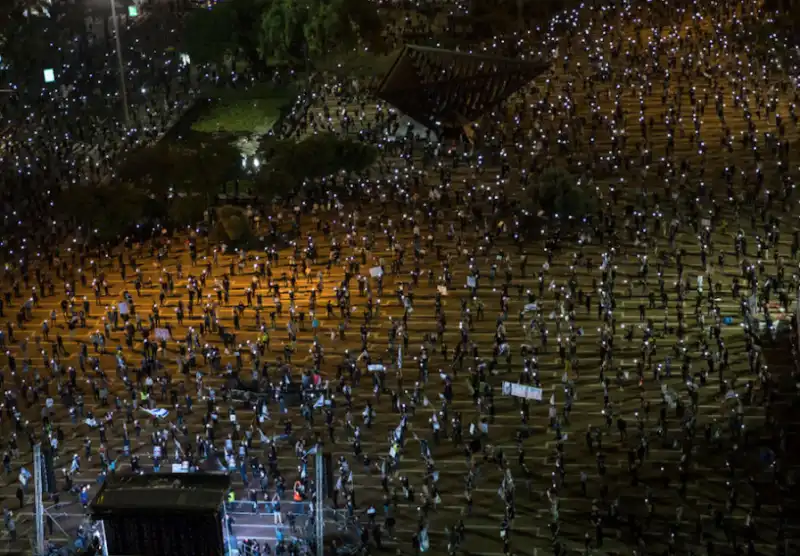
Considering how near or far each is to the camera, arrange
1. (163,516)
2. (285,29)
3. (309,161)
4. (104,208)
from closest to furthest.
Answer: (163,516)
(104,208)
(309,161)
(285,29)

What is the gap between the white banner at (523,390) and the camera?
177 ft

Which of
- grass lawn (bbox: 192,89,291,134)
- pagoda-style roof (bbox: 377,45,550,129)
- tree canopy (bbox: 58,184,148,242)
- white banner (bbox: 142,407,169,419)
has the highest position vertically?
pagoda-style roof (bbox: 377,45,550,129)

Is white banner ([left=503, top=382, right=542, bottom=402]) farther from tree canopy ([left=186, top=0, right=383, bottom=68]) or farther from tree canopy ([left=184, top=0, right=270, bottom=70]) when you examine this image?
tree canopy ([left=184, top=0, right=270, bottom=70])

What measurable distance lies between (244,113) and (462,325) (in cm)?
3849

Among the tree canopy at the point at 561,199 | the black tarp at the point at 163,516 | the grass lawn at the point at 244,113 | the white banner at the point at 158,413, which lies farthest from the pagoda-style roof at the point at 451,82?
the black tarp at the point at 163,516

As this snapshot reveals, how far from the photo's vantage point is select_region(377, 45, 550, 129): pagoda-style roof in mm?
86125

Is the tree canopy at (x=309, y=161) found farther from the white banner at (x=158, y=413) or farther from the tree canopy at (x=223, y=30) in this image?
the white banner at (x=158, y=413)

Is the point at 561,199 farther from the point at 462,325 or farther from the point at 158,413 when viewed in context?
the point at 158,413

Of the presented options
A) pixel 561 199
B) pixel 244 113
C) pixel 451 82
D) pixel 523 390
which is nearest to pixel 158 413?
pixel 523 390

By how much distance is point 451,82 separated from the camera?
3406 inches

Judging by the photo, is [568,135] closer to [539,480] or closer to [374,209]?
[374,209]

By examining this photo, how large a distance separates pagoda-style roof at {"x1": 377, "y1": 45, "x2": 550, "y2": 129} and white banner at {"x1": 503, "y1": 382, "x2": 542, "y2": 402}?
113ft

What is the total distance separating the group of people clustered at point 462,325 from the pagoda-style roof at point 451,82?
1600mm

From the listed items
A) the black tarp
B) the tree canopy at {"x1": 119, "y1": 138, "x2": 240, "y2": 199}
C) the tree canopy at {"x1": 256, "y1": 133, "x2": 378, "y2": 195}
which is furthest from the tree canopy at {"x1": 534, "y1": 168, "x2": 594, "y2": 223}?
the black tarp
